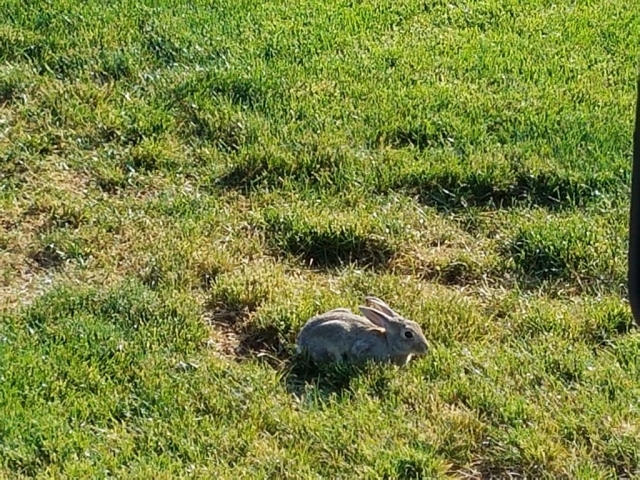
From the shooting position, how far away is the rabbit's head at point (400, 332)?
4.28 meters

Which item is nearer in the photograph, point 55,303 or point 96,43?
point 55,303

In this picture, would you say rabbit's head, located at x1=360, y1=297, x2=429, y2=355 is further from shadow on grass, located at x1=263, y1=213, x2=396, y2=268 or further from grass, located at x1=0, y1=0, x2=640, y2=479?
shadow on grass, located at x1=263, y1=213, x2=396, y2=268

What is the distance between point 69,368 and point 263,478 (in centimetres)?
87

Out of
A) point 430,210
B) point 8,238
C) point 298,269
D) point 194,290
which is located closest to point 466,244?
point 430,210

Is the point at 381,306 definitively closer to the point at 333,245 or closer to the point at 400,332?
the point at 400,332

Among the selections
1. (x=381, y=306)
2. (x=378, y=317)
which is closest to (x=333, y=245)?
(x=381, y=306)

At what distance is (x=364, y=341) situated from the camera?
4.30 metres

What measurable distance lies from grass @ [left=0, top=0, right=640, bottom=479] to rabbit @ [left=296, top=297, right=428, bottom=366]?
0.17 ft

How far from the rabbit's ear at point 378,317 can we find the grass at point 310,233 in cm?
16

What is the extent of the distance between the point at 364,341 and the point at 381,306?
217 mm

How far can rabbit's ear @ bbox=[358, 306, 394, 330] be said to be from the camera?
4.30 m

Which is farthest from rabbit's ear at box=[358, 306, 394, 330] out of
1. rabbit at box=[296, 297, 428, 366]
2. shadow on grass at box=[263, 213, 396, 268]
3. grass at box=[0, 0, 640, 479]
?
shadow on grass at box=[263, 213, 396, 268]

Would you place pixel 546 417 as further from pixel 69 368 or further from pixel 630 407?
pixel 69 368

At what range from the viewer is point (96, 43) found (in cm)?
683
